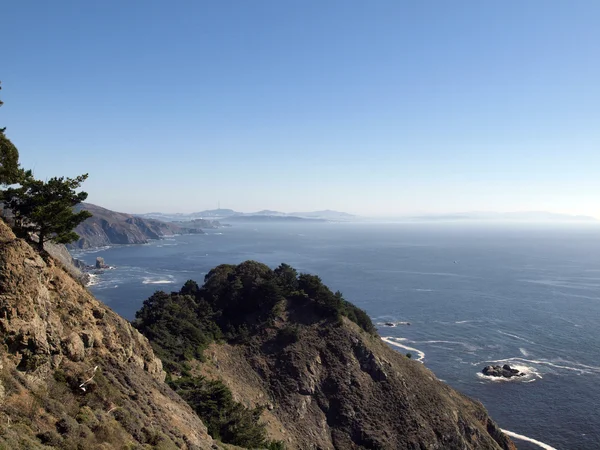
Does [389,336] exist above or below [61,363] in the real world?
below

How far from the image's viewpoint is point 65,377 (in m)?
18.7

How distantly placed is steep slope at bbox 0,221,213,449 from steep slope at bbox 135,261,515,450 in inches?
636

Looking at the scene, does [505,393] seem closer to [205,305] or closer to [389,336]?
[389,336]

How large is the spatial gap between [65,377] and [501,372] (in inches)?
2977

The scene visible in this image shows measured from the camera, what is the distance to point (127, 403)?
20.1 m

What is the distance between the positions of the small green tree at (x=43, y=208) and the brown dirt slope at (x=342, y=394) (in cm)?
2639

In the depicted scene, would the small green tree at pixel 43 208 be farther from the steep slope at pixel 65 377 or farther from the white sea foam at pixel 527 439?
the white sea foam at pixel 527 439

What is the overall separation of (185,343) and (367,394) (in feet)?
78.2

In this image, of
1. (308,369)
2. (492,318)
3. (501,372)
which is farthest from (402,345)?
(308,369)

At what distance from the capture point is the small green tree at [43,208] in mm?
24047

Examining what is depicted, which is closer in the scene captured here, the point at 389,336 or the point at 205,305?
the point at 205,305

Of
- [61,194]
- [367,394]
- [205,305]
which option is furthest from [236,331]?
[61,194]

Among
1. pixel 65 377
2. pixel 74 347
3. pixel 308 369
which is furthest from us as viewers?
pixel 308 369

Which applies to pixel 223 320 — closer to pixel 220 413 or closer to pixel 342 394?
pixel 342 394
